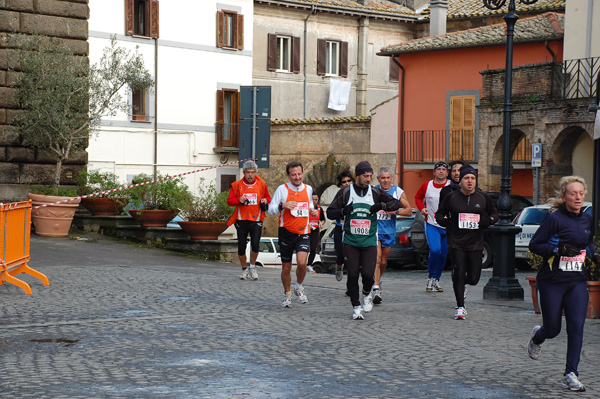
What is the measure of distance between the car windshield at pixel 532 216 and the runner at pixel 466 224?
10623 mm

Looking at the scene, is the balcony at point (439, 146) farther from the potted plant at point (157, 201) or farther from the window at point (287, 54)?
the potted plant at point (157, 201)

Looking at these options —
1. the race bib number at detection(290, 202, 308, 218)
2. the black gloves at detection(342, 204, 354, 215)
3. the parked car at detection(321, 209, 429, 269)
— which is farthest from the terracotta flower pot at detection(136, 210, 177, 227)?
the black gloves at detection(342, 204, 354, 215)

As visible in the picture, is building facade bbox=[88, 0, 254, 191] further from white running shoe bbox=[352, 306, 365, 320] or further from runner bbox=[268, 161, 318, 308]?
white running shoe bbox=[352, 306, 365, 320]

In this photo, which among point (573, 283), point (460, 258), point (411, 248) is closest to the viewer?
point (573, 283)

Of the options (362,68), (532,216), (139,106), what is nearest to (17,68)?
(532,216)

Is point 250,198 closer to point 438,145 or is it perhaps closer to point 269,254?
point 269,254

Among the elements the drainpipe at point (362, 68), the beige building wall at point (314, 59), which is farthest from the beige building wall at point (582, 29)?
the drainpipe at point (362, 68)

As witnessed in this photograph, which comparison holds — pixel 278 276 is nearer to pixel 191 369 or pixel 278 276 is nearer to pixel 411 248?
pixel 411 248

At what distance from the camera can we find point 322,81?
46.0m

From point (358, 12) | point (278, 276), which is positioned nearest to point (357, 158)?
point (358, 12)

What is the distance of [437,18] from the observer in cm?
4459

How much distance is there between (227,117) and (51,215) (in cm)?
2031

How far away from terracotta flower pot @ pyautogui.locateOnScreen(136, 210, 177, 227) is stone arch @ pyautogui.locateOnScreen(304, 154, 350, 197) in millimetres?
16514

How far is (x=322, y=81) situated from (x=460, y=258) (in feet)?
112
